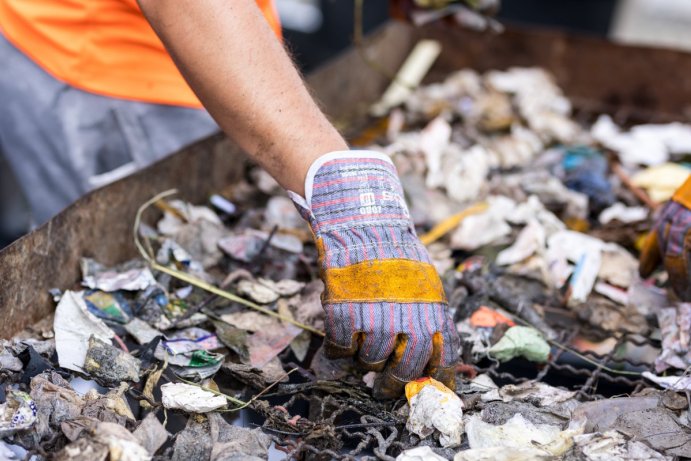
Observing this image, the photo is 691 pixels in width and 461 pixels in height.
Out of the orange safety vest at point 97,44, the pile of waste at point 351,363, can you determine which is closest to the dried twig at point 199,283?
the pile of waste at point 351,363

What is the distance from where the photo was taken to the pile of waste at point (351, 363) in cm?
156

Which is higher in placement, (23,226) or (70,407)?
(70,407)

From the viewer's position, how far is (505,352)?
1.95 meters

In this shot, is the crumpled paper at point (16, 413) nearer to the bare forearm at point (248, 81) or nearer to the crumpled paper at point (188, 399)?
the crumpled paper at point (188, 399)

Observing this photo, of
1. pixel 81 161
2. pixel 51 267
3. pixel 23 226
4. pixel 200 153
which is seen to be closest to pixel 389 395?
pixel 51 267

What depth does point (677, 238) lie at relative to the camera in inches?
83.0

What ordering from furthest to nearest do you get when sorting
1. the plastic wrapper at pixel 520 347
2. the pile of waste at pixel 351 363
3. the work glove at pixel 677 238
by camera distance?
the work glove at pixel 677 238, the plastic wrapper at pixel 520 347, the pile of waste at pixel 351 363

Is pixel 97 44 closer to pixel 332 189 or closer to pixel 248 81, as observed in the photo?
pixel 248 81

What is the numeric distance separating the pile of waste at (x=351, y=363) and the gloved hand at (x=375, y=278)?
84 mm

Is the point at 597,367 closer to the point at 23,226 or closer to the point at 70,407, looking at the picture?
the point at 70,407

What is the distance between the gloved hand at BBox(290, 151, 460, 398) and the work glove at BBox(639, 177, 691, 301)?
0.77m

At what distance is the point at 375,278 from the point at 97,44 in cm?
136

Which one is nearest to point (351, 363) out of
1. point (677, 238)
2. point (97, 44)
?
point (677, 238)

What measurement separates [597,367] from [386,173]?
2.37 feet
